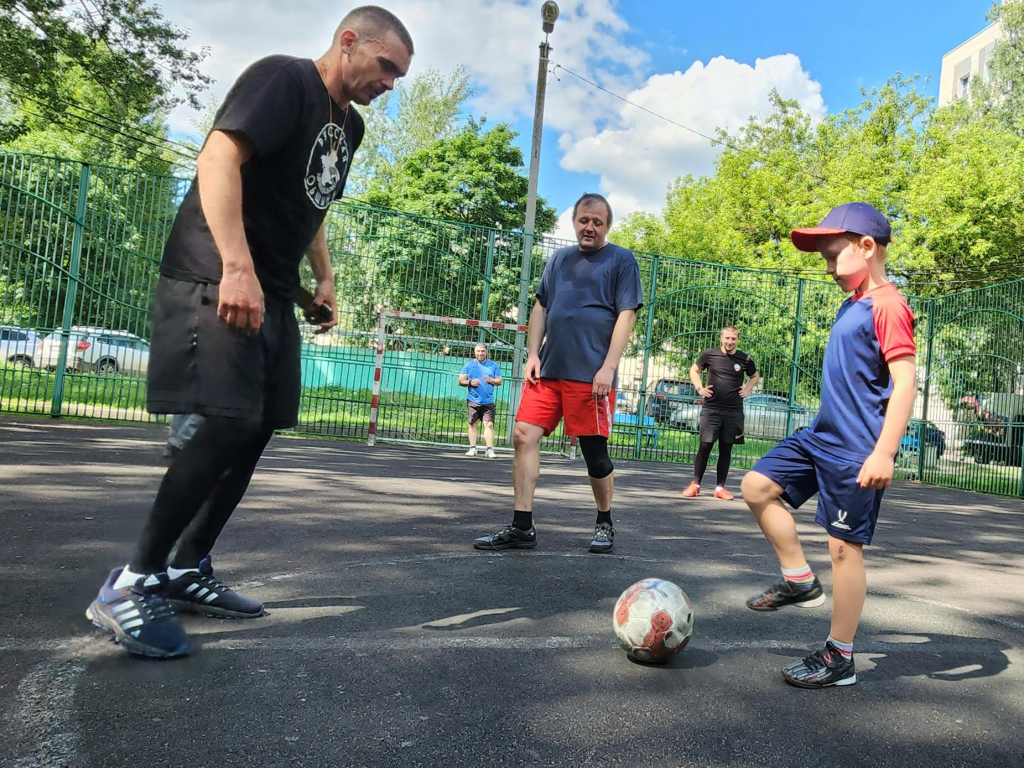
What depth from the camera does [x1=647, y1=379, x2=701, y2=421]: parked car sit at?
14227 mm

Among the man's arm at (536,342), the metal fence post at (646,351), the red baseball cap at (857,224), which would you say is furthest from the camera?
the metal fence post at (646,351)

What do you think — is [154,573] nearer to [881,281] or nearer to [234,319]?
[234,319]

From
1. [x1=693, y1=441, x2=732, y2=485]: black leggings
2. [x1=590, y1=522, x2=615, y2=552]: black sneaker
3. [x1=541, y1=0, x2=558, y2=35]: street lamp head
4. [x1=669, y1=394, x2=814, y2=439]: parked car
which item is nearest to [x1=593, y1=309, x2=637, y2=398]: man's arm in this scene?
[x1=590, y1=522, x2=615, y2=552]: black sneaker

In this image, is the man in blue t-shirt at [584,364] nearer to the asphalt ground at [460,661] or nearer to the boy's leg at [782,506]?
the asphalt ground at [460,661]

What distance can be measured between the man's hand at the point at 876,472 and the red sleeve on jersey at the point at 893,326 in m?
0.37

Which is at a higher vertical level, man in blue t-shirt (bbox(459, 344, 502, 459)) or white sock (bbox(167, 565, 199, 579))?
man in blue t-shirt (bbox(459, 344, 502, 459))

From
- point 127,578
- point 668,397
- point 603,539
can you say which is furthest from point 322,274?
point 668,397

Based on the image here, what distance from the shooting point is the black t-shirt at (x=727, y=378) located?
29.3ft

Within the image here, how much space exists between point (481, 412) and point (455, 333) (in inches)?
62.9

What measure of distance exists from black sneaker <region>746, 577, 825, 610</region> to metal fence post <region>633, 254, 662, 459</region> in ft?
36.3

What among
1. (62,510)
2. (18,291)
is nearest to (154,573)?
(62,510)

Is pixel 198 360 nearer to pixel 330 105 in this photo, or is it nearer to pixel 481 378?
pixel 330 105

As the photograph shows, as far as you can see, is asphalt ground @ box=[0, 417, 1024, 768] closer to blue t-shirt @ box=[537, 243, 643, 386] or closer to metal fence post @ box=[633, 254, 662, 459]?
blue t-shirt @ box=[537, 243, 643, 386]

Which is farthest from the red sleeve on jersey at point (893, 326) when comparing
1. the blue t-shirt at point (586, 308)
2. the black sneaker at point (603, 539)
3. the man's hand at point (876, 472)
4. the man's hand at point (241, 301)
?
the black sneaker at point (603, 539)
